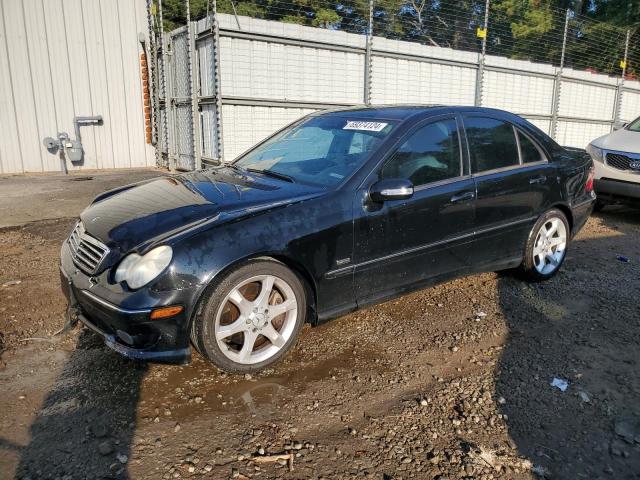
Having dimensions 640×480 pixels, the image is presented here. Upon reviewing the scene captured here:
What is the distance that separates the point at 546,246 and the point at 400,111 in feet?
6.34

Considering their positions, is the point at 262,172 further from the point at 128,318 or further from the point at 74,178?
the point at 74,178

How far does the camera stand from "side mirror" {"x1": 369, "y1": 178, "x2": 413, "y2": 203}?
10.7 ft

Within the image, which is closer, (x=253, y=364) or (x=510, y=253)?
(x=253, y=364)

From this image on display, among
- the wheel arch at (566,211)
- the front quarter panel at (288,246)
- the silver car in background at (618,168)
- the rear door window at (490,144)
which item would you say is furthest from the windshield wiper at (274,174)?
the silver car in background at (618,168)

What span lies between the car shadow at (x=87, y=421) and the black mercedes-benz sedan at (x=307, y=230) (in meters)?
0.30

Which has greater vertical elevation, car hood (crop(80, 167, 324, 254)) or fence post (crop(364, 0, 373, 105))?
fence post (crop(364, 0, 373, 105))

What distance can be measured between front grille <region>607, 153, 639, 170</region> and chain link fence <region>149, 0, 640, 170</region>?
15.1ft

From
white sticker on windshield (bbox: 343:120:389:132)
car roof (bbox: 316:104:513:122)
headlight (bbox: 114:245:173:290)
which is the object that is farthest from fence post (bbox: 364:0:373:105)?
headlight (bbox: 114:245:173:290)

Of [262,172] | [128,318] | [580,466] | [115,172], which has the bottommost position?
[115,172]

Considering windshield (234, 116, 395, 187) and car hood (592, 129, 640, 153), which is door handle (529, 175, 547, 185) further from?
car hood (592, 129, 640, 153)

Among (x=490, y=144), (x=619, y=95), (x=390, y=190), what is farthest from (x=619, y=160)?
(x=619, y=95)

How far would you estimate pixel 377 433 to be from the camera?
2557 mm

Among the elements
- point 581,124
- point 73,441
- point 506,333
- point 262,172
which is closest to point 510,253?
point 506,333

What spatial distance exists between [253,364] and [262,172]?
146 cm
